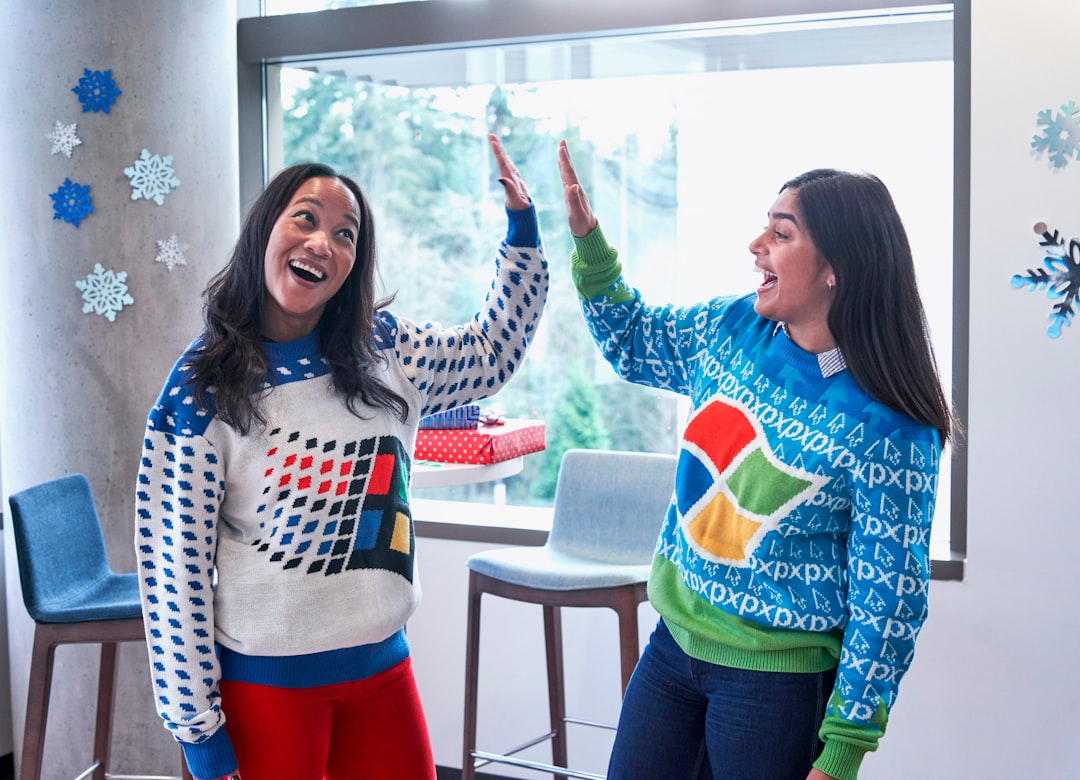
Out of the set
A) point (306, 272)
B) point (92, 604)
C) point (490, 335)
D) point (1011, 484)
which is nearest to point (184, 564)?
point (306, 272)

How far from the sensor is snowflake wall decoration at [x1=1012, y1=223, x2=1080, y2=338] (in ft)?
9.12

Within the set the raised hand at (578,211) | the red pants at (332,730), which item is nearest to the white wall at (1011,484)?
the raised hand at (578,211)

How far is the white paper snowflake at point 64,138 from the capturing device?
299cm

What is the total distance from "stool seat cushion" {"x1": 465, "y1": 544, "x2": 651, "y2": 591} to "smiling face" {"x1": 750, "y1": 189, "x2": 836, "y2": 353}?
1036 millimetres

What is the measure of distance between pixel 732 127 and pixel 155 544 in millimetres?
2267

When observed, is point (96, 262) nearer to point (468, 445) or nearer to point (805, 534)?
point (468, 445)

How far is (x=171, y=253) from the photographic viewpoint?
10.1 ft

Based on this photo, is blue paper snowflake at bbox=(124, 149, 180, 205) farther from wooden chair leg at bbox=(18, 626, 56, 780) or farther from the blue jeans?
the blue jeans

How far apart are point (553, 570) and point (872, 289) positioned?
49.4 inches

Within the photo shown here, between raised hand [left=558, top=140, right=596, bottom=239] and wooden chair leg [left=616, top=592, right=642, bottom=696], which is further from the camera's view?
wooden chair leg [left=616, top=592, right=642, bottom=696]

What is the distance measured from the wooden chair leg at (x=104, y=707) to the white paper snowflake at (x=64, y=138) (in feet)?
4.45

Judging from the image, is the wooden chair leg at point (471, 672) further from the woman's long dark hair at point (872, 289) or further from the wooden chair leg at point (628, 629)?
the woman's long dark hair at point (872, 289)

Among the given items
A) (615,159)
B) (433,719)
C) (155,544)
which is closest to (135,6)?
(615,159)

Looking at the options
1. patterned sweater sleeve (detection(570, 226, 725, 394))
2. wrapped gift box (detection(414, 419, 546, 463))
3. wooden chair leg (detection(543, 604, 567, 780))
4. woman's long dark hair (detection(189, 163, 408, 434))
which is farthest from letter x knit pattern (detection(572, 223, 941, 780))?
wooden chair leg (detection(543, 604, 567, 780))
